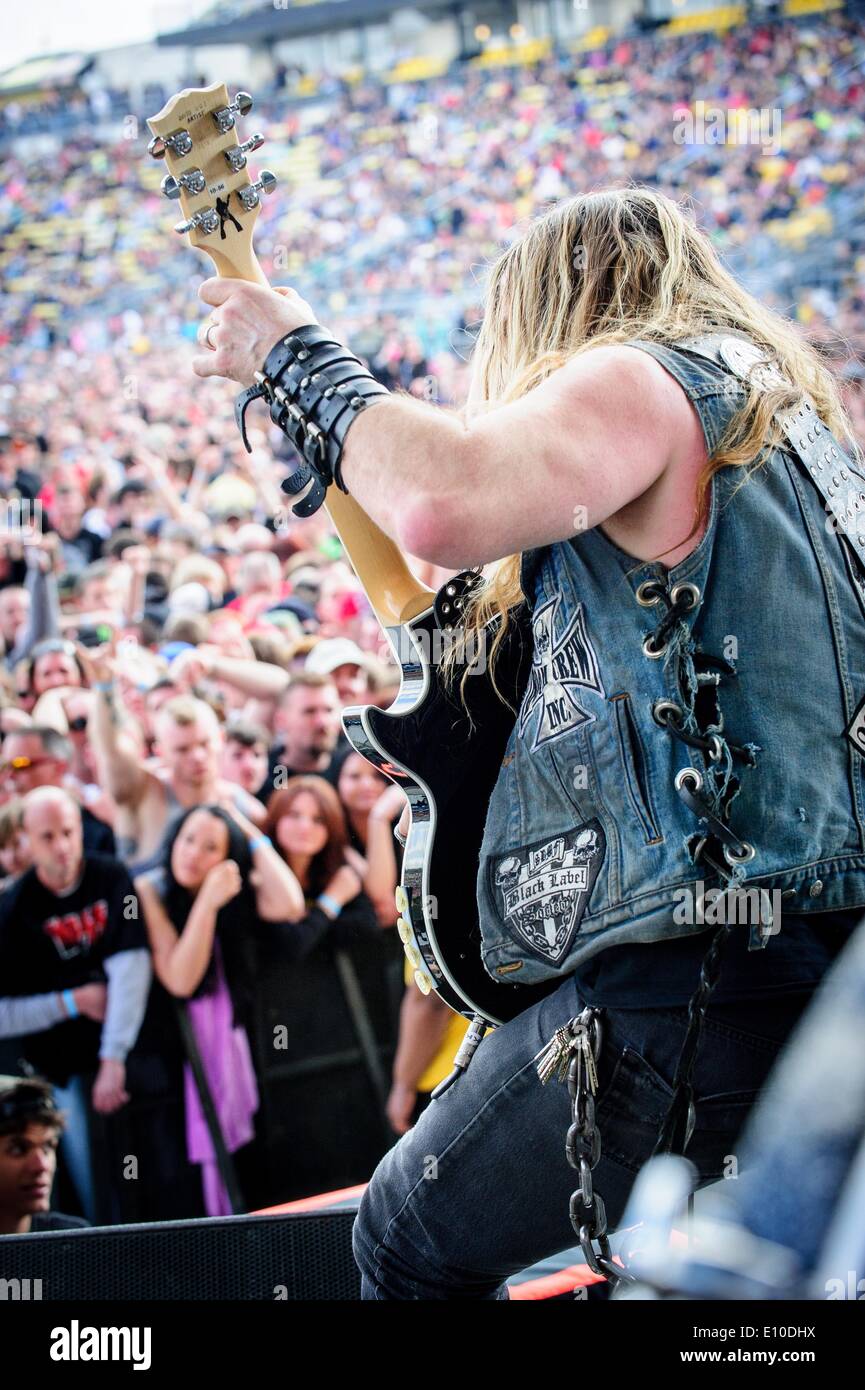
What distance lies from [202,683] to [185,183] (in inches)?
99.7

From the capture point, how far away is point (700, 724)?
114 cm

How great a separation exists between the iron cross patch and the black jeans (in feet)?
0.81

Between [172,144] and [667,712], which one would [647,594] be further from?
[172,144]

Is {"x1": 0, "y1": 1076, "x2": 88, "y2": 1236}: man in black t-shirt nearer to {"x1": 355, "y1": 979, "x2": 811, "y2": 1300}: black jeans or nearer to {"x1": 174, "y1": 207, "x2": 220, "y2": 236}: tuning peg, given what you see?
{"x1": 355, "y1": 979, "x2": 811, "y2": 1300}: black jeans

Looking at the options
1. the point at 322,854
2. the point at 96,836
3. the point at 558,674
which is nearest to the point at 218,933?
the point at 322,854

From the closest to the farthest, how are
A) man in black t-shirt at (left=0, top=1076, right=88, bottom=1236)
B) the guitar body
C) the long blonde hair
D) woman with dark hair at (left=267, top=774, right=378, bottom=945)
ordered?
the long blonde hair < the guitar body < man in black t-shirt at (left=0, top=1076, right=88, bottom=1236) < woman with dark hair at (left=267, top=774, right=378, bottom=945)

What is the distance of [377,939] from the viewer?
10.4 ft

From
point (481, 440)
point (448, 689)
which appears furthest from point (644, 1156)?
point (481, 440)

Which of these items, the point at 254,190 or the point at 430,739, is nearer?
the point at 430,739

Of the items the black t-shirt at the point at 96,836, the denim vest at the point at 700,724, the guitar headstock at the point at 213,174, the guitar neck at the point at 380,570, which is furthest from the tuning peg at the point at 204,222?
the black t-shirt at the point at 96,836

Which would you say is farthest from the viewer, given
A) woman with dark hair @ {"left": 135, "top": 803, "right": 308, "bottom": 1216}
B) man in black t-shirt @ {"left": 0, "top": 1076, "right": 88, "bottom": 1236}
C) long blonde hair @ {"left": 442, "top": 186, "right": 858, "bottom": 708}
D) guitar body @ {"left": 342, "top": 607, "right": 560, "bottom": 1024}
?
woman with dark hair @ {"left": 135, "top": 803, "right": 308, "bottom": 1216}

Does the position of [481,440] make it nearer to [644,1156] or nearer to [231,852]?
[644,1156]

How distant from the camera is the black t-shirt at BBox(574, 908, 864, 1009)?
44.4 inches

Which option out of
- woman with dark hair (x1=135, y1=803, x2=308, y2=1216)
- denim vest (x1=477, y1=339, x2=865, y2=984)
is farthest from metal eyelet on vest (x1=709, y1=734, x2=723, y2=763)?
woman with dark hair (x1=135, y1=803, x2=308, y2=1216)
